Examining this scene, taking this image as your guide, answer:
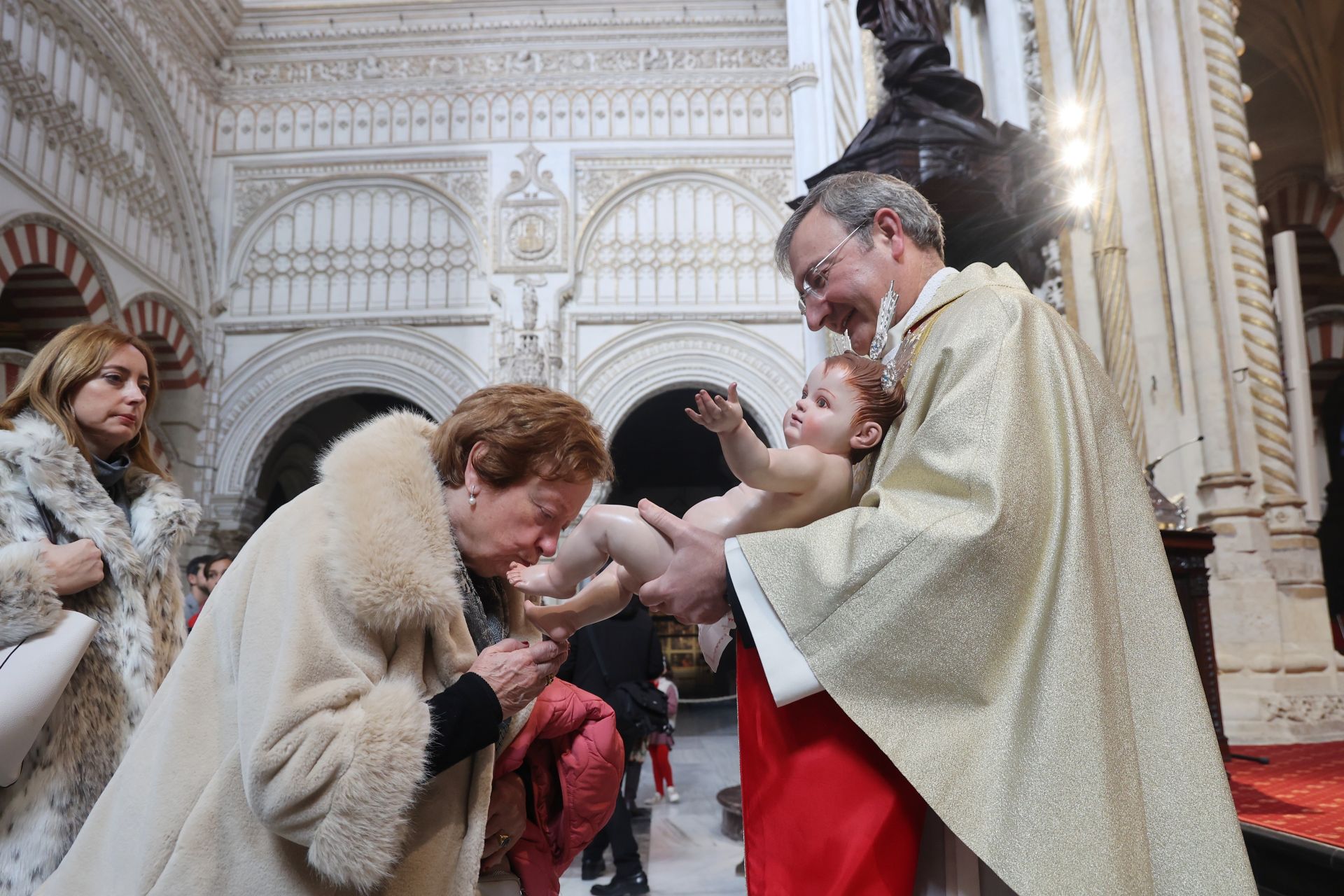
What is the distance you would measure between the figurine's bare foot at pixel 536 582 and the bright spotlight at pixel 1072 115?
402 centimetres

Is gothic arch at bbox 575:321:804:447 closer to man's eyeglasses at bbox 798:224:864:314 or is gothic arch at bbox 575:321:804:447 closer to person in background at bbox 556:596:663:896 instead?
person in background at bbox 556:596:663:896

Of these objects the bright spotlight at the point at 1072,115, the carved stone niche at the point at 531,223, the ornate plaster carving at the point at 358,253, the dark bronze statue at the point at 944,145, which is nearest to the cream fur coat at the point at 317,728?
the dark bronze statue at the point at 944,145

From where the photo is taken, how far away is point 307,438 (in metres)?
14.1

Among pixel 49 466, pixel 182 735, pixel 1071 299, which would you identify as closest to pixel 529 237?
pixel 1071 299

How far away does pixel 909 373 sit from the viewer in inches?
51.9

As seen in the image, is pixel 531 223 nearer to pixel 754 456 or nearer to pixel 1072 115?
pixel 1072 115

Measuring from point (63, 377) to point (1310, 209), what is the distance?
10051mm

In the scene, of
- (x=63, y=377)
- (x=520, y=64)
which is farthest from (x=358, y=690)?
(x=520, y=64)

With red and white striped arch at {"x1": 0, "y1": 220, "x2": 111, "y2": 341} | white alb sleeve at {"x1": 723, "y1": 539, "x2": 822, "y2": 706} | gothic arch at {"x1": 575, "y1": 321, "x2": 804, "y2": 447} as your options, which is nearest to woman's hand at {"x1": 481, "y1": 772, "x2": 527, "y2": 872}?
white alb sleeve at {"x1": 723, "y1": 539, "x2": 822, "y2": 706}

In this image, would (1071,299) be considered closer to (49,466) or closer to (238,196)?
(49,466)

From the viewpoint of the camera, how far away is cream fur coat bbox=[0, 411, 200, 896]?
1.57m

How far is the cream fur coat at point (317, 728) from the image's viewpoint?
1.03 meters

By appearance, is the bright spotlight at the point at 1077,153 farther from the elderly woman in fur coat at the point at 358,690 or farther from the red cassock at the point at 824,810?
the red cassock at the point at 824,810

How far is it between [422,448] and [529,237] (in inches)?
417
